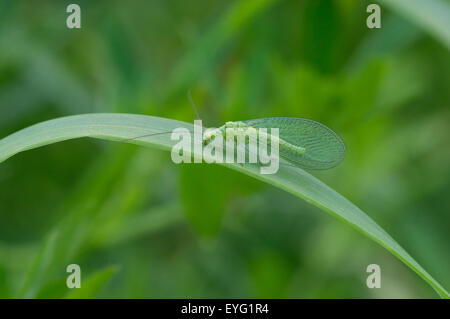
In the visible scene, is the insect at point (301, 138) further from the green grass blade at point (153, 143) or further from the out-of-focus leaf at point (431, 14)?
the out-of-focus leaf at point (431, 14)

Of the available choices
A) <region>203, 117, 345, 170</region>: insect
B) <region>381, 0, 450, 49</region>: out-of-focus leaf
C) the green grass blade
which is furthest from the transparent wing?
<region>381, 0, 450, 49</region>: out-of-focus leaf

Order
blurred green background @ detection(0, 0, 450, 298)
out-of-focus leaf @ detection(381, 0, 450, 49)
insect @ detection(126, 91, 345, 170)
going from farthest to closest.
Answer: blurred green background @ detection(0, 0, 450, 298) < out-of-focus leaf @ detection(381, 0, 450, 49) < insect @ detection(126, 91, 345, 170)

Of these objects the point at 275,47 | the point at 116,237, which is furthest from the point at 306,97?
the point at 116,237

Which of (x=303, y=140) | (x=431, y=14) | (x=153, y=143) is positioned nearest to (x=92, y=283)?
(x=153, y=143)

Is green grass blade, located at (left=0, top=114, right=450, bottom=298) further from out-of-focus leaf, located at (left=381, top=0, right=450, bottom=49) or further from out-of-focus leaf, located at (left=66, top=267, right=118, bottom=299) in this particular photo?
A: out-of-focus leaf, located at (left=381, top=0, right=450, bottom=49)

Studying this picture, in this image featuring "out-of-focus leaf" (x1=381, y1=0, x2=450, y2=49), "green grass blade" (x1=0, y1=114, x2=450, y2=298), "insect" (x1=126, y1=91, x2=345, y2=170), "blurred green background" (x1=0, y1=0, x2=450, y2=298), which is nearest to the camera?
"green grass blade" (x1=0, y1=114, x2=450, y2=298)

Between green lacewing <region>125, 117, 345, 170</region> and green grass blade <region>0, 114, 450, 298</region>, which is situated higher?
green lacewing <region>125, 117, 345, 170</region>

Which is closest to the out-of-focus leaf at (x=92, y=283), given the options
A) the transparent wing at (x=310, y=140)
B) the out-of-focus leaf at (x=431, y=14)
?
the transparent wing at (x=310, y=140)

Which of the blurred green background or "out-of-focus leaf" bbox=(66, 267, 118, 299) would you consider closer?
"out-of-focus leaf" bbox=(66, 267, 118, 299)
